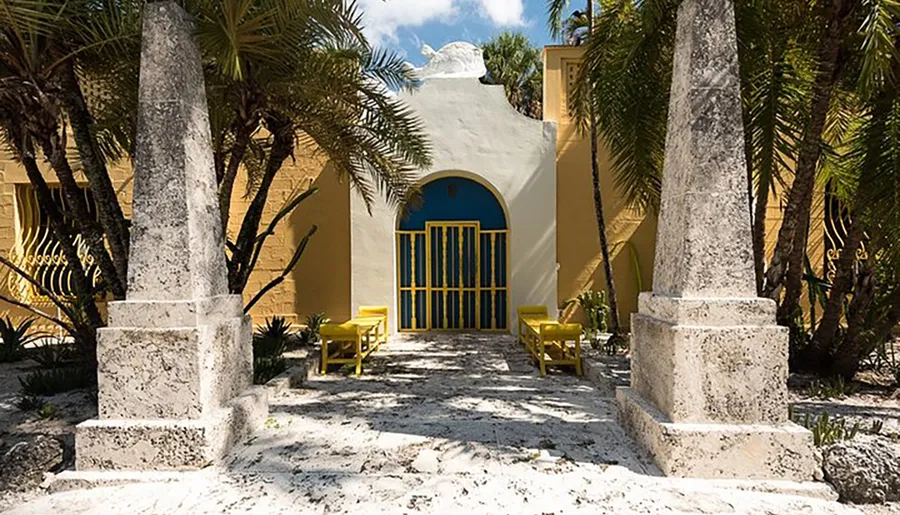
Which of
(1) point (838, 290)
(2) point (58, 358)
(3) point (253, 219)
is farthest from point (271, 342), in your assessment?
(1) point (838, 290)

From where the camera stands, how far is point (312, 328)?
349 inches

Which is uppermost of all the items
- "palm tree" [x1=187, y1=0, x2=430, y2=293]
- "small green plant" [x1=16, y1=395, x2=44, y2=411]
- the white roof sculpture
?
the white roof sculpture

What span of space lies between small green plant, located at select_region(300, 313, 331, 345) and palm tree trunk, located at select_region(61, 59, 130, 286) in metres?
3.70

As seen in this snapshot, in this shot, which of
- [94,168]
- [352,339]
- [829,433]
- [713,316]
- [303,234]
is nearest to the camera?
[713,316]

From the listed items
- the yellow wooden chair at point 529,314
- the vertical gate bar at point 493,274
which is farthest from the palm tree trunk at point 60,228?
the vertical gate bar at point 493,274

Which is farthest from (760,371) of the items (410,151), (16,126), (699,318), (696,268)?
(16,126)

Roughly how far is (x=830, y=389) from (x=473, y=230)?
597 centimetres

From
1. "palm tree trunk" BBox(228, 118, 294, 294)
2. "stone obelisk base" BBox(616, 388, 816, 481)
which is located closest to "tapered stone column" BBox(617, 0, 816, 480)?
"stone obelisk base" BBox(616, 388, 816, 481)

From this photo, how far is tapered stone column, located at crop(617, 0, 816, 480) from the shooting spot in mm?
3242

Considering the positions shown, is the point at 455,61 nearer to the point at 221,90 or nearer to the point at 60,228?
the point at 221,90

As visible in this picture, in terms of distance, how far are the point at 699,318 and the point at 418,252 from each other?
679 centimetres

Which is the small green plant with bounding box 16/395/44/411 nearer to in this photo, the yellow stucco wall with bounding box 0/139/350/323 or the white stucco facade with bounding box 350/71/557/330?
the white stucco facade with bounding box 350/71/557/330

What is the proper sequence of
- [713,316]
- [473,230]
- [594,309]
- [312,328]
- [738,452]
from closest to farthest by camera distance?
Result: [738,452] → [713,316] → [312,328] → [594,309] → [473,230]

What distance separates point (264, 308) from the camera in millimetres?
9859
